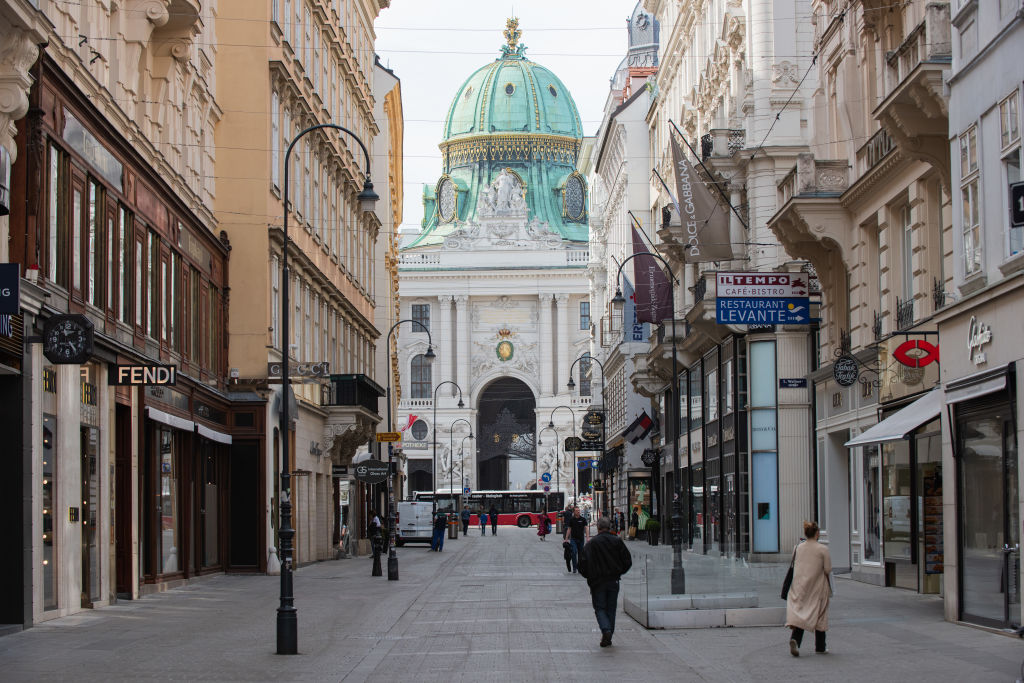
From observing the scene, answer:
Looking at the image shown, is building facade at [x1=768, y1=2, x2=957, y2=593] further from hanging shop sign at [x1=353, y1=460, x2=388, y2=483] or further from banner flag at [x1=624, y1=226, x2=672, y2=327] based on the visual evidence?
hanging shop sign at [x1=353, y1=460, x2=388, y2=483]

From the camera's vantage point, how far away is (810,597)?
663 inches

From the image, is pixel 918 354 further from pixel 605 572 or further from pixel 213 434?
pixel 213 434

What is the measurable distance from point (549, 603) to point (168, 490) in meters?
8.70

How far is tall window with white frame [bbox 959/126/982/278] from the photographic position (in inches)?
746

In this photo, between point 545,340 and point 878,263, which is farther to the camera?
point 545,340

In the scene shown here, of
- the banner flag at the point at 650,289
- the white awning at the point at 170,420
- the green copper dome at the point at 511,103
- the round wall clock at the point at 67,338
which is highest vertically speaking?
the green copper dome at the point at 511,103

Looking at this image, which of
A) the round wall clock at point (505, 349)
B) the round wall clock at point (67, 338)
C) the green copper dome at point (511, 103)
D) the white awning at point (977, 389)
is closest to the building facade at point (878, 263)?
the white awning at point (977, 389)

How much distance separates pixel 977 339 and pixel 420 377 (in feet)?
352

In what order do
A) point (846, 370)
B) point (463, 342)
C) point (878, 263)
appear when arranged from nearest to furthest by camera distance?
point (846, 370)
point (878, 263)
point (463, 342)

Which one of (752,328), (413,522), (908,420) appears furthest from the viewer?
(413,522)

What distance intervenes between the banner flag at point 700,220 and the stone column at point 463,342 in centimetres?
8468

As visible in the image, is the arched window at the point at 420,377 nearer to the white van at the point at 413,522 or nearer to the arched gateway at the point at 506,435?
the arched gateway at the point at 506,435

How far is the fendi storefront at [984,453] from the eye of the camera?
17.5 metres

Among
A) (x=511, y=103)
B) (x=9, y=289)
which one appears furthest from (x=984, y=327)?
(x=511, y=103)
